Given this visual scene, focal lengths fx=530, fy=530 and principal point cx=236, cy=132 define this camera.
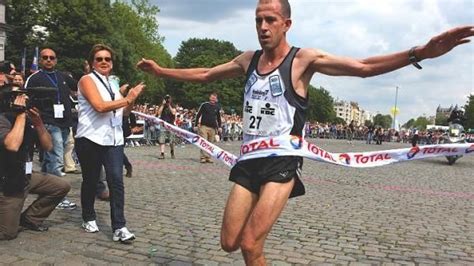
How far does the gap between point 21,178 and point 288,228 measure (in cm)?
320

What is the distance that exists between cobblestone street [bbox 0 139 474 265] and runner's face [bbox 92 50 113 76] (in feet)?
6.08

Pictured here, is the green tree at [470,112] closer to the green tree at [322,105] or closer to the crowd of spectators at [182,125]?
the green tree at [322,105]

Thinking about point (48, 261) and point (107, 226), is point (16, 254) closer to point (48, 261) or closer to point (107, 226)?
point (48, 261)

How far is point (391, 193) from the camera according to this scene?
1043 cm

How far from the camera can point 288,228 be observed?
6.63 meters

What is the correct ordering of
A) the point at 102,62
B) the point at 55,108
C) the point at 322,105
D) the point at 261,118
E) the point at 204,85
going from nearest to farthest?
the point at 261,118
the point at 102,62
the point at 55,108
the point at 204,85
the point at 322,105

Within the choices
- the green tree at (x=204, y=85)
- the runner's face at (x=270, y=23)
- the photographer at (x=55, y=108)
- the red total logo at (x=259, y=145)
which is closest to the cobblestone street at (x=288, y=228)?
the photographer at (x=55, y=108)

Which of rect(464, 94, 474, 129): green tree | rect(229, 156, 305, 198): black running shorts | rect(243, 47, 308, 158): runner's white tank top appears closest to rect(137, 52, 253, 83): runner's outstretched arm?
rect(243, 47, 308, 158): runner's white tank top

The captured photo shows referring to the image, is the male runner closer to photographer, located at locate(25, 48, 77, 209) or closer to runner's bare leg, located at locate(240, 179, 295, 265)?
runner's bare leg, located at locate(240, 179, 295, 265)

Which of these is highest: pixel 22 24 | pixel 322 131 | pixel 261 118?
pixel 22 24

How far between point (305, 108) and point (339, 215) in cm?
413

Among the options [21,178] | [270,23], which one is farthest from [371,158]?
[21,178]

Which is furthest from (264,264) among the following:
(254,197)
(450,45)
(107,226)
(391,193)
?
(391,193)

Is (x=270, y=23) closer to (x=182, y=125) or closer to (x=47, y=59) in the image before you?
(x=47, y=59)
